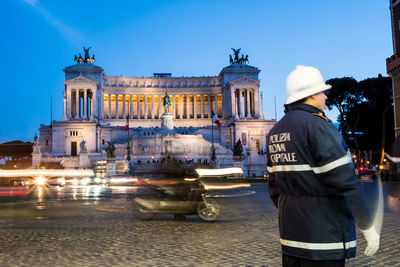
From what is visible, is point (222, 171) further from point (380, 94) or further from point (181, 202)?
point (181, 202)

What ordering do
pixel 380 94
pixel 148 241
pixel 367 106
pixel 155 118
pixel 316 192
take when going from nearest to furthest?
pixel 316 192 < pixel 148 241 < pixel 380 94 < pixel 367 106 < pixel 155 118

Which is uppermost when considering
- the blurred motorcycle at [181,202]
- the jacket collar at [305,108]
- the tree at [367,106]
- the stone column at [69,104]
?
the stone column at [69,104]

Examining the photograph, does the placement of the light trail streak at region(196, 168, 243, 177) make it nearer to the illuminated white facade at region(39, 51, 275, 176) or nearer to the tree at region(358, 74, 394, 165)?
the illuminated white facade at region(39, 51, 275, 176)

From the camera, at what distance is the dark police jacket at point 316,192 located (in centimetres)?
348

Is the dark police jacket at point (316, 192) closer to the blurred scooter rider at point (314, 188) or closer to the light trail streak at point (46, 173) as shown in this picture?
the blurred scooter rider at point (314, 188)

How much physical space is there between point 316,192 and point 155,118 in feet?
336

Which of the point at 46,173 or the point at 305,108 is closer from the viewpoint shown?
the point at 305,108

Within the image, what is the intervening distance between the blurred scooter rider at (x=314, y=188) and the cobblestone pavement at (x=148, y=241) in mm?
4001

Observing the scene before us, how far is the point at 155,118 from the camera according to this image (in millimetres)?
105312

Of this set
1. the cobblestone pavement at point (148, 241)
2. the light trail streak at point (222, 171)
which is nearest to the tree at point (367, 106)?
the light trail streak at point (222, 171)

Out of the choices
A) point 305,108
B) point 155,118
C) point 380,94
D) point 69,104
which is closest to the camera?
point 305,108

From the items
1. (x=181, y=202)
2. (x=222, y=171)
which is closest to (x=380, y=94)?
(x=222, y=171)

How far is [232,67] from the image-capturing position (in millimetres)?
100875

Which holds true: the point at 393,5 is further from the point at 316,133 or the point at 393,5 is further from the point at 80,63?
the point at 80,63
